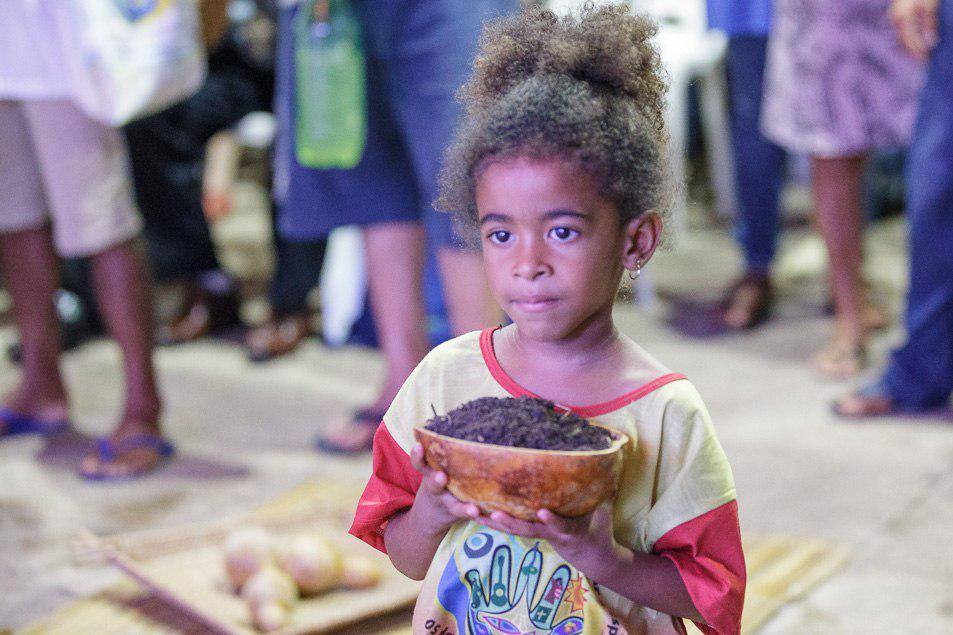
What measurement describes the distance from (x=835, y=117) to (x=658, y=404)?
2.17 meters

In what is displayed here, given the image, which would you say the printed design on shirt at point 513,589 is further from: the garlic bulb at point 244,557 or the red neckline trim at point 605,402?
the garlic bulb at point 244,557

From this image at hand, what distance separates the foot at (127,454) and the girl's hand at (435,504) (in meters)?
1.70

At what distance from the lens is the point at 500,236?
1.09 meters

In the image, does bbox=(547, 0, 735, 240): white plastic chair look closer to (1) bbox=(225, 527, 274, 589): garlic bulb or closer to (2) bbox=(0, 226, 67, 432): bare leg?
(2) bbox=(0, 226, 67, 432): bare leg

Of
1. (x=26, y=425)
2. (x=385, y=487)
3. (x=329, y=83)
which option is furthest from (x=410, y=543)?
(x=26, y=425)

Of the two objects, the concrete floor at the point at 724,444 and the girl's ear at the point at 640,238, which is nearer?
the girl's ear at the point at 640,238

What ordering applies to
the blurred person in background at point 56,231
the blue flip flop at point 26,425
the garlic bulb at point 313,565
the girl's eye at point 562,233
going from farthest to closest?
the blue flip flop at point 26,425
the blurred person in background at point 56,231
the garlic bulb at point 313,565
the girl's eye at point 562,233

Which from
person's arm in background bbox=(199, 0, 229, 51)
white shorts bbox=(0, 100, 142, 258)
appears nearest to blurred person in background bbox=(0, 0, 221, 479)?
white shorts bbox=(0, 100, 142, 258)

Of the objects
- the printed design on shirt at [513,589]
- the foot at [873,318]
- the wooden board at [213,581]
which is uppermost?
the printed design on shirt at [513,589]

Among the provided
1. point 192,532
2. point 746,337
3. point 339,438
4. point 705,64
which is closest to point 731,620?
point 192,532

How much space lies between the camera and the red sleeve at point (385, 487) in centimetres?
118

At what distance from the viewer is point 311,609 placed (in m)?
1.87

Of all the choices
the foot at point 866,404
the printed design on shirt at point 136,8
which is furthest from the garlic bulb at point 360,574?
the foot at point 866,404

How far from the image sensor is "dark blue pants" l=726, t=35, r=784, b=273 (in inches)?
143
